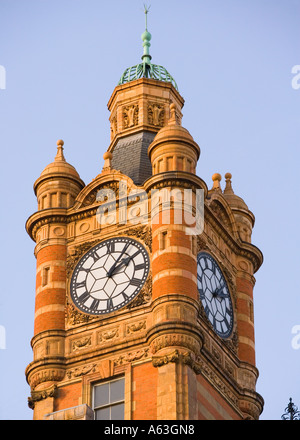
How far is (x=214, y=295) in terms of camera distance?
58.9 meters

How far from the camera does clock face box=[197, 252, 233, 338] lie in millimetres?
58062

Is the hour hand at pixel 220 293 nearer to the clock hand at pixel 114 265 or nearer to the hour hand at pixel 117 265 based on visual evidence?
the hour hand at pixel 117 265

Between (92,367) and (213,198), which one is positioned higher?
(213,198)

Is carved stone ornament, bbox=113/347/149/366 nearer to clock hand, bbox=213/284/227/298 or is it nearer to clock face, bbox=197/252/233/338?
clock face, bbox=197/252/233/338

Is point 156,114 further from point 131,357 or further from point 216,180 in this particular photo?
point 131,357

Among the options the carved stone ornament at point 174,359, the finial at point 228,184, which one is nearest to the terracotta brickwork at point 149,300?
the carved stone ornament at point 174,359

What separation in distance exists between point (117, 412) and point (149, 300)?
3.81 metres

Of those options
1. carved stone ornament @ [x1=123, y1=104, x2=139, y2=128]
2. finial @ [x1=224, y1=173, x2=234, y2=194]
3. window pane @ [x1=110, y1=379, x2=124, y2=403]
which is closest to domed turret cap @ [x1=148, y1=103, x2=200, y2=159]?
finial @ [x1=224, y1=173, x2=234, y2=194]

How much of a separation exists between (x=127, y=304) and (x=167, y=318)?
77.8 inches

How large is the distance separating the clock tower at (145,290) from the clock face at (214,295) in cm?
7

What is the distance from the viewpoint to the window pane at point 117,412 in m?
55.0
